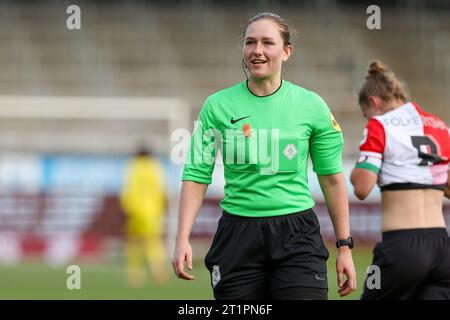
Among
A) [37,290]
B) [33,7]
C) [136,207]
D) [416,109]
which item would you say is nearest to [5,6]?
[33,7]

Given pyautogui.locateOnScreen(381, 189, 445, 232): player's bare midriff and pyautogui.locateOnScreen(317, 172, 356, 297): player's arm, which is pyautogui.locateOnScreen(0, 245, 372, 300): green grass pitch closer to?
pyautogui.locateOnScreen(381, 189, 445, 232): player's bare midriff

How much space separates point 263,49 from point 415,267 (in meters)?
1.74

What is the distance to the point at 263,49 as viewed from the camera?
509 centimetres

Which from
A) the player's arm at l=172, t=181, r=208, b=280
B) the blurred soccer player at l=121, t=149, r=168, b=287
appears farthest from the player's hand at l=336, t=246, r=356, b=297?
the blurred soccer player at l=121, t=149, r=168, b=287

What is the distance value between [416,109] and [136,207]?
433 inches

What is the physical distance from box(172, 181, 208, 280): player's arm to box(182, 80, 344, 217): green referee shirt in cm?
5

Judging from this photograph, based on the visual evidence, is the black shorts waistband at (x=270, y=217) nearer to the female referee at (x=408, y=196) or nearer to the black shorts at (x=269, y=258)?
the black shorts at (x=269, y=258)

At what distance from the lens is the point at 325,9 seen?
2792 centimetres

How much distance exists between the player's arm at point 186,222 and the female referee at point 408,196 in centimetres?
132
